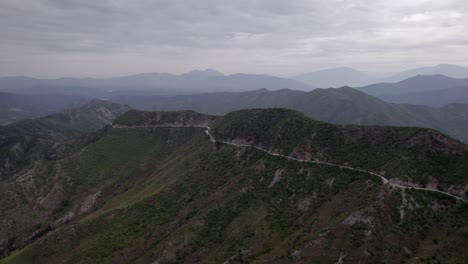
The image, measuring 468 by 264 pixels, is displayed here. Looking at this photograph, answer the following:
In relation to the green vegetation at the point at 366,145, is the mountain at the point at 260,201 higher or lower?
lower

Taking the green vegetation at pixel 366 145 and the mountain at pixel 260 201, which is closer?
the mountain at pixel 260 201

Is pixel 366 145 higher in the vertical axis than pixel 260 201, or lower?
higher

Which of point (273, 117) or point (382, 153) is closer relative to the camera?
point (382, 153)

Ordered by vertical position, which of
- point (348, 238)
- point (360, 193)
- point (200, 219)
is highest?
point (360, 193)

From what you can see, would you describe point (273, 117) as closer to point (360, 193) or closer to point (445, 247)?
point (360, 193)

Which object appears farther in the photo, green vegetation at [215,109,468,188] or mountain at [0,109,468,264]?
green vegetation at [215,109,468,188]

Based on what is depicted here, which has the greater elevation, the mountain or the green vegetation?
the green vegetation

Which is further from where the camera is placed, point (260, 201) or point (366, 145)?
point (366, 145)

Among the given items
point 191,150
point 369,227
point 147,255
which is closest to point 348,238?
point 369,227
